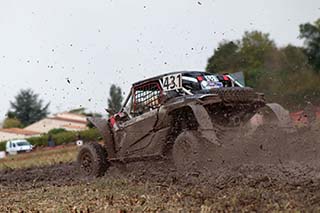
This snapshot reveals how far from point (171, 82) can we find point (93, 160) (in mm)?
2249

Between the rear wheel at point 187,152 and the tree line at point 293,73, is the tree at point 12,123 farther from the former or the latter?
the rear wheel at point 187,152

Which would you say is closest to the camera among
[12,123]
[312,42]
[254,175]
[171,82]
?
[254,175]

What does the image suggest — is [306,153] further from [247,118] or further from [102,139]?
[102,139]

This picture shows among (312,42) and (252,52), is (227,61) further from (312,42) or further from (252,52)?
(312,42)

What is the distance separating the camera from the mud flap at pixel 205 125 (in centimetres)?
984

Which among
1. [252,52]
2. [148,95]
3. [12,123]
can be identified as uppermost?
[12,123]

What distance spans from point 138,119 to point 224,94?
1.82 m

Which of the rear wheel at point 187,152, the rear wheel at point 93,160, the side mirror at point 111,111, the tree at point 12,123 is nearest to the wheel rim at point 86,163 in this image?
the rear wheel at point 93,160

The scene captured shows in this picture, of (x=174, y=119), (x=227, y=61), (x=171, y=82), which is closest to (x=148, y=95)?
(x=171, y=82)

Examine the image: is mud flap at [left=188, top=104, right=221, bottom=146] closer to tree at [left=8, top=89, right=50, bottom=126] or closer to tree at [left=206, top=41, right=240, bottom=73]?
tree at [left=206, top=41, right=240, bottom=73]

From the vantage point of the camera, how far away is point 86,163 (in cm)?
1229

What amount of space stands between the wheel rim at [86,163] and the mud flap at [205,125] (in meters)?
2.93

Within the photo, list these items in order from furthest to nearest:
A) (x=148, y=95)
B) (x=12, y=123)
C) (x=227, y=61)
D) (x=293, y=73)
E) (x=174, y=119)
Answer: (x=12, y=123), (x=227, y=61), (x=293, y=73), (x=148, y=95), (x=174, y=119)

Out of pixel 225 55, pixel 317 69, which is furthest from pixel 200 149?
pixel 225 55
